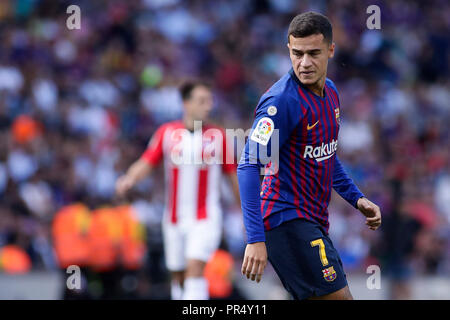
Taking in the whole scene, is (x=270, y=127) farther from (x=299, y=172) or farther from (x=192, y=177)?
(x=192, y=177)

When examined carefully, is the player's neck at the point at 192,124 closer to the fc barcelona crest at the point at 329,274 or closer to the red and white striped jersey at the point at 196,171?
the red and white striped jersey at the point at 196,171

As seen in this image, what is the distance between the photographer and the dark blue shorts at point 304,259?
4.12 metres

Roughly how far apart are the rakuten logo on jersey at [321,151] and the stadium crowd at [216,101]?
17.0ft

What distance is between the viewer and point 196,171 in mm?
7273

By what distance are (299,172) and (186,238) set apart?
3.20m

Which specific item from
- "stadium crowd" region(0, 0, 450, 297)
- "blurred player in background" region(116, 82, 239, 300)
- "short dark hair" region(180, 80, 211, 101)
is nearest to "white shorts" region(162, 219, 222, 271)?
"blurred player in background" region(116, 82, 239, 300)

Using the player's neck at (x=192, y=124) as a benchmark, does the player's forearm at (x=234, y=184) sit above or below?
below

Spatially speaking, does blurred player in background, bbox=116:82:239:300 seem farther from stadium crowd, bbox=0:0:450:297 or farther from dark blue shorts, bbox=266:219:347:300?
dark blue shorts, bbox=266:219:347:300

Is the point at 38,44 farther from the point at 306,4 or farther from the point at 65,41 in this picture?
the point at 306,4

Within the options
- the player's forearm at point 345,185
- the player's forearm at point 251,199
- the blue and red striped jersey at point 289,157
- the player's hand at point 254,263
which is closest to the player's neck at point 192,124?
the player's forearm at point 345,185

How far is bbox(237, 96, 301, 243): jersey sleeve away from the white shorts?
3.10 metres
